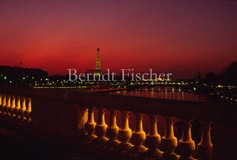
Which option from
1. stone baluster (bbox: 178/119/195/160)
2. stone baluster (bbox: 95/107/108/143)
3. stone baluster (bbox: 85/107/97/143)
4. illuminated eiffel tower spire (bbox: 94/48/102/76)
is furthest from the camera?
illuminated eiffel tower spire (bbox: 94/48/102/76)

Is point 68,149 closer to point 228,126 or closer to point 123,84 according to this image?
point 228,126

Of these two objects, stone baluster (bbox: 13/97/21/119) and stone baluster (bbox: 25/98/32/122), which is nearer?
stone baluster (bbox: 25/98/32/122)

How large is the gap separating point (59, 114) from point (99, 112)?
1262mm

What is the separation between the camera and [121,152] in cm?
657

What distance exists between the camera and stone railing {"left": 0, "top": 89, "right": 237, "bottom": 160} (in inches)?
189

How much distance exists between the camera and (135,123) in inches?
257

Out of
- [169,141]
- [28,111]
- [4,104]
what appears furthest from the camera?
[4,104]

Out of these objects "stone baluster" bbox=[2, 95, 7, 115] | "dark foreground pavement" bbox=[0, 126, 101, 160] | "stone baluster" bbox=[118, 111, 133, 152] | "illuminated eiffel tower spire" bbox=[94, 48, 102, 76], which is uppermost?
"illuminated eiffel tower spire" bbox=[94, 48, 102, 76]

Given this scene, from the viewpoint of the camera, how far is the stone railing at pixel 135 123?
480 cm

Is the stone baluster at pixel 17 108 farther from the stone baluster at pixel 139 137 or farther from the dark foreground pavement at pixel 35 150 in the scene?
the stone baluster at pixel 139 137

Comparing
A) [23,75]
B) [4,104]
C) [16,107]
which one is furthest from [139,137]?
[23,75]

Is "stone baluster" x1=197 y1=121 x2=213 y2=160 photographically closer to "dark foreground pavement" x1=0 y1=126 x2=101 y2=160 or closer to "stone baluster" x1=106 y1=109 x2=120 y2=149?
"stone baluster" x1=106 y1=109 x2=120 y2=149

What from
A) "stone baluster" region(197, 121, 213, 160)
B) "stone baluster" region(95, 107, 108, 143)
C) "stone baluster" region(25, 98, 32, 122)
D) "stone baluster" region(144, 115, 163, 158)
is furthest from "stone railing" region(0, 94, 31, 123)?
"stone baluster" region(197, 121, 213, 160)

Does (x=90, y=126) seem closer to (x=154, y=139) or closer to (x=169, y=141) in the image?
(x=154, y=139)
